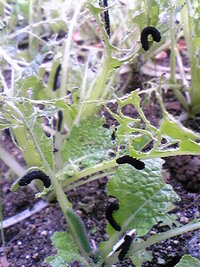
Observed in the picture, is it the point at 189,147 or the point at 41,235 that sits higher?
the point at 189,147

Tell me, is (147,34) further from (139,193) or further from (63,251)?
(63,251)

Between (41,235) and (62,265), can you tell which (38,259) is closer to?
(41,235)

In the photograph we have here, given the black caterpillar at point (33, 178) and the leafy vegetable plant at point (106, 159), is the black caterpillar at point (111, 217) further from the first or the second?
the black caterpillar at point (33, 178)

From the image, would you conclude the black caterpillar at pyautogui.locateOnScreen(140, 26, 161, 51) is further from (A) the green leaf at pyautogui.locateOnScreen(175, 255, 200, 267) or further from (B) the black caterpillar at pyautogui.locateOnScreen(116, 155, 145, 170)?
(A) the green leaf at pyautogui.locateOnScreen(175, 255, 200, 267)

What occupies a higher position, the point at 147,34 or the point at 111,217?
the point at 147,34

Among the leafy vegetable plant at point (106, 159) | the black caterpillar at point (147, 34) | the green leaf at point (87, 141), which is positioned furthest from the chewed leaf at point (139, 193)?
the black caterpillar at point (147, 34)

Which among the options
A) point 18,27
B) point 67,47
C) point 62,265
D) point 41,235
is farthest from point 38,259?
point 18,27

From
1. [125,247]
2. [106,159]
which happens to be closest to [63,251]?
[125,247]
